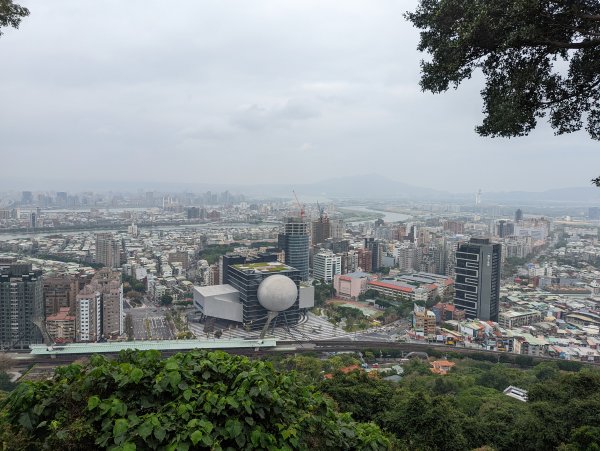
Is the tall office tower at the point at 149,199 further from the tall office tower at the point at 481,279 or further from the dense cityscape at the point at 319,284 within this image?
the tall office tower at the point at 481,279

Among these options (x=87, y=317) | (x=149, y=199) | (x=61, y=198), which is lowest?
(x=87, y=317)

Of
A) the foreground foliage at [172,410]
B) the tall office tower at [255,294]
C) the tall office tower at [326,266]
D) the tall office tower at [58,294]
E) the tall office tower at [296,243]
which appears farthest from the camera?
the tall office tower at [326,266]

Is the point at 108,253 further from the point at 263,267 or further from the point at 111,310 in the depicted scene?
the point at 263,267

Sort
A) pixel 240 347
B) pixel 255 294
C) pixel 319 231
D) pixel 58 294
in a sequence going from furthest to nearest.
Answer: pixel 319 231, pixel 255 294, pixel 58 294, pixel 240 347

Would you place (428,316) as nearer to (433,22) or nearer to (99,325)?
(99,325)

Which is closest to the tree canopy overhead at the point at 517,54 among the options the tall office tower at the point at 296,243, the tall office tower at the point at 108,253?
the tall office tower at the point at 296,243

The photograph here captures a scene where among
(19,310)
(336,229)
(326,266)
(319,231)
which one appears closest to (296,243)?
(326,266)
